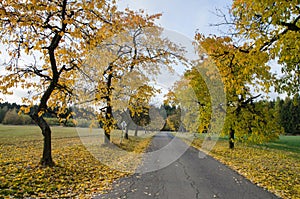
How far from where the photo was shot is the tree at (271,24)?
6359mm

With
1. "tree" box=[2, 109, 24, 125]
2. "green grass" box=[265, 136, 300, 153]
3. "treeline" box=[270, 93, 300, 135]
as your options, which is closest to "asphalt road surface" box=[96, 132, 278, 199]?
"green grass" box=[265, 136, 300, 153]

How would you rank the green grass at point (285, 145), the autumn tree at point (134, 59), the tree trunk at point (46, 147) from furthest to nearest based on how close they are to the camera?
1. the green grass at point (285, 145)
2. the autumn tree at point (134, 59)
3. the tree trunk at point (46, 147)

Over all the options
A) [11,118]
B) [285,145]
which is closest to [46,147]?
[285,145]

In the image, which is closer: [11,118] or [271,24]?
[271,24]

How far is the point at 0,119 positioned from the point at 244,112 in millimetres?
50706

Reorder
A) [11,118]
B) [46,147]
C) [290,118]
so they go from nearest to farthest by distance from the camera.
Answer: [46,147], [11,118], [290,118]

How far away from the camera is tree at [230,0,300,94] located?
6.36 metres

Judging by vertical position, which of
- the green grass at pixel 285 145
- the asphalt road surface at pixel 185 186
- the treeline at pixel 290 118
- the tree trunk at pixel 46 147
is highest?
the treeline at pixel 290 118

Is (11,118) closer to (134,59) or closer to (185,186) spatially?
(134,59)

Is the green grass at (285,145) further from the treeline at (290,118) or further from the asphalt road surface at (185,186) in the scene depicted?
the treeline at (290,118)

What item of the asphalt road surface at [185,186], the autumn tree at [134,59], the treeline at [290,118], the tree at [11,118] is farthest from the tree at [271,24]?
the treeline at [290,118]

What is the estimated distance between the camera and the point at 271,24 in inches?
285

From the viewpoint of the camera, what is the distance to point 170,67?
15688mm

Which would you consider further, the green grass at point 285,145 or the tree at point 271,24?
the green grass at point 285,145
